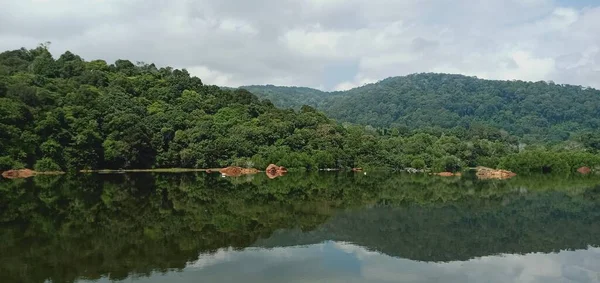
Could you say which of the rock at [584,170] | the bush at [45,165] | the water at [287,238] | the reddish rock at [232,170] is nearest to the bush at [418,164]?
the rock at [584,170]

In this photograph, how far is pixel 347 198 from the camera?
3403 centimetres

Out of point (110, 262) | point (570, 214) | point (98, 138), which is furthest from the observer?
point (98, 138)

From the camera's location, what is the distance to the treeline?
59.0 metres

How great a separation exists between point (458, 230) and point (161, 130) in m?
54.3

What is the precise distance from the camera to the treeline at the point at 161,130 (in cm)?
5897

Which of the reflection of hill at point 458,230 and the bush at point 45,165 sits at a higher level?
the bush at point 45,165

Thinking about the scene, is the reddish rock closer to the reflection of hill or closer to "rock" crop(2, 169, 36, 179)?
"rock" crop(2, 169, 36, 179)

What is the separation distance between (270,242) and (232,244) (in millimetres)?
1450

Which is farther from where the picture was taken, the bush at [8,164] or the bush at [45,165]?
the bush at [45,165]

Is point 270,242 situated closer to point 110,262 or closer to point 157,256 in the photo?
point 157,256

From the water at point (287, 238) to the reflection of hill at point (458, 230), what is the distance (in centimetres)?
6

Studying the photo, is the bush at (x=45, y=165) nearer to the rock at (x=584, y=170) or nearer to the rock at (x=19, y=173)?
the rock at (x=19, y=173)

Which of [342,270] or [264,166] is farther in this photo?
[264,166]

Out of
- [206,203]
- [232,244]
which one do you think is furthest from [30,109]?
[232,244]
